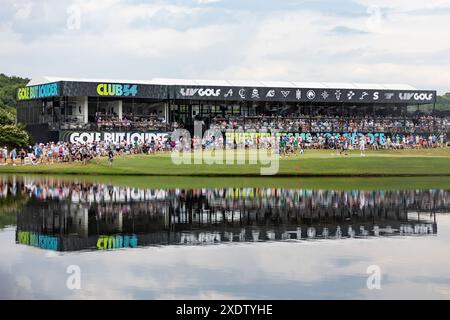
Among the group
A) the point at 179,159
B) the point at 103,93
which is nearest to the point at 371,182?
the point at 179,159

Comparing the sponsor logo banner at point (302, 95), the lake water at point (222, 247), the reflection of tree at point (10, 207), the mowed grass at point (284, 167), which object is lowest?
the lake water at point (222, 247)

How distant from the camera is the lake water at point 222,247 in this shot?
58.2 feet

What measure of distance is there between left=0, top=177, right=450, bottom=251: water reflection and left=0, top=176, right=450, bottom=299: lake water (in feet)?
0.18

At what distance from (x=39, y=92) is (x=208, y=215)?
6970cm

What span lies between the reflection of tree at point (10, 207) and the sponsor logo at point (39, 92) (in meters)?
53.8

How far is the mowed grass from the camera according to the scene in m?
62.9

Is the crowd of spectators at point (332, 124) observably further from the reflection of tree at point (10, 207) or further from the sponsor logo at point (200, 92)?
the reflection of tree at point (10, 207)

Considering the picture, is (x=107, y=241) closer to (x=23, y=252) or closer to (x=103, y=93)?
(x=23, y=252)

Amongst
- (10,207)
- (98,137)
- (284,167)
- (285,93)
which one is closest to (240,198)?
(10,207)

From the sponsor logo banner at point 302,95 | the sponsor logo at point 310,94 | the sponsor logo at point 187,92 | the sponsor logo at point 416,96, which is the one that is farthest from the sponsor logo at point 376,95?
the sponsor logo at point 187,92

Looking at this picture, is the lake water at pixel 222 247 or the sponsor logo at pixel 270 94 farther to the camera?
the sponsor logo at pixel 270 94

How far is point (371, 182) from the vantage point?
54.8 metres

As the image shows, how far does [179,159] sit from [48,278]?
51.3m

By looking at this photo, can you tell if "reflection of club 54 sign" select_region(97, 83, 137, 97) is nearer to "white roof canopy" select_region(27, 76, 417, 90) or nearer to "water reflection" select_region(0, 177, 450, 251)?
"white roof canopy" select_region(27, 76, 417, 90)
